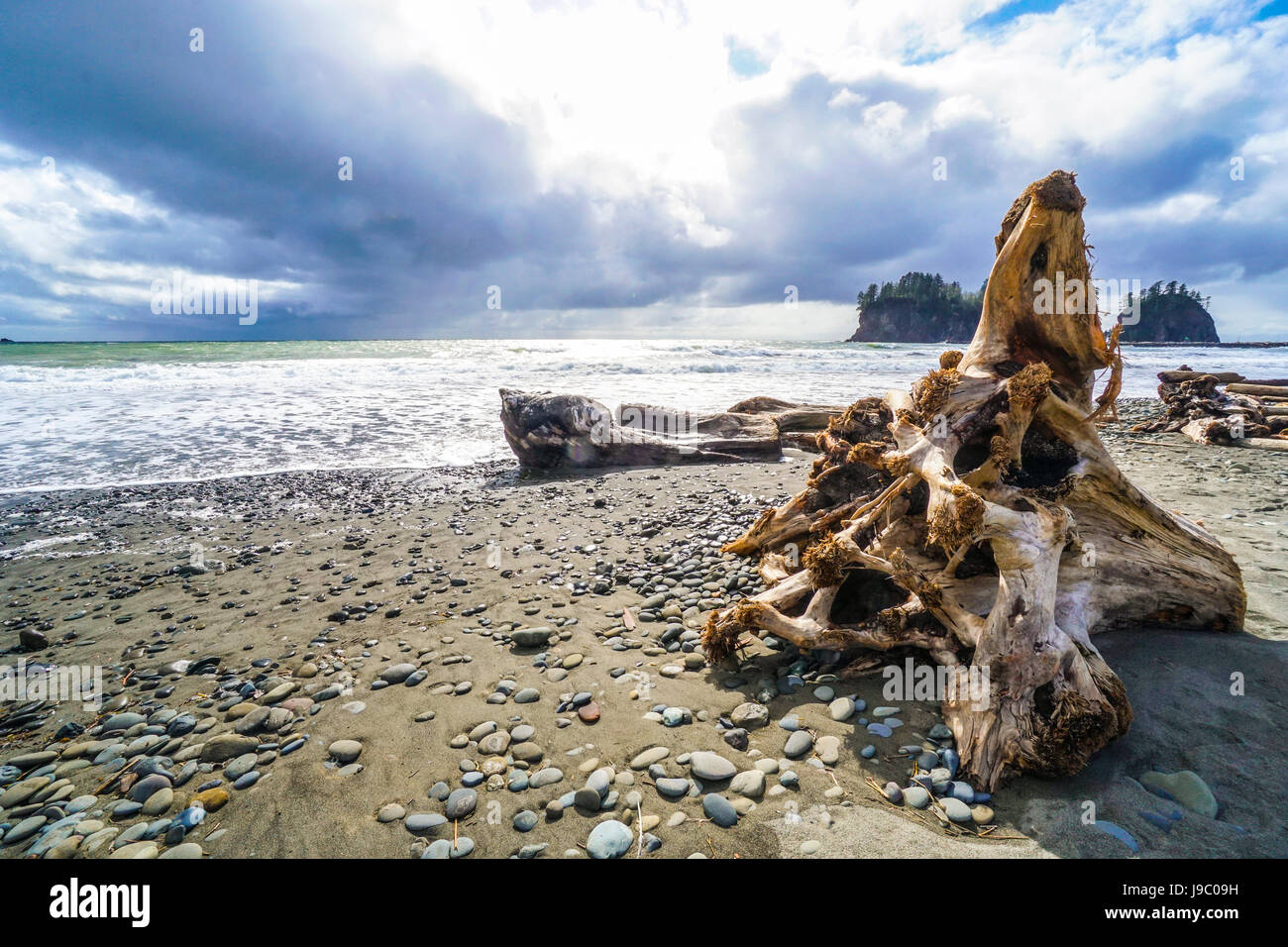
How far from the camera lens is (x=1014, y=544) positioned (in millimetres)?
3133

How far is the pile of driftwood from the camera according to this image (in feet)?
42.4

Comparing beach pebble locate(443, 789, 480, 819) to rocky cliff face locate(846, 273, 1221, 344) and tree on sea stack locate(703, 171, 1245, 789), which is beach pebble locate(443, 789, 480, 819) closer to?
tree on sea stack locate(703, 171, 1245, 789)

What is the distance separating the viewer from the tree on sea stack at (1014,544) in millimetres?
2951

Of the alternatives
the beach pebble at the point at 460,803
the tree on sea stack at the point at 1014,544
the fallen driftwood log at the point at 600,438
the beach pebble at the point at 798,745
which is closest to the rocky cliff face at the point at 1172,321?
the fallen driftwood log at the point at 600,438

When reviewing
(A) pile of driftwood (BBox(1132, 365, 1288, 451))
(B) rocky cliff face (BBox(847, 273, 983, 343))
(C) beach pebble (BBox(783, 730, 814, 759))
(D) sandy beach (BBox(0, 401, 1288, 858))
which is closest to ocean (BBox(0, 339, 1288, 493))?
(D) sandy beach (BBox(0, 401, 1288, 858))

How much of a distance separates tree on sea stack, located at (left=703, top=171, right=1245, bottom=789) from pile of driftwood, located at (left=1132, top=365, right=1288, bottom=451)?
1329cm

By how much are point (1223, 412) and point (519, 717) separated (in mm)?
19854

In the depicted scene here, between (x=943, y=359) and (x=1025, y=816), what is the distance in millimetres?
3355

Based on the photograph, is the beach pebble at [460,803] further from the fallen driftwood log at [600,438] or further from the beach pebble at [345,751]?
the fallen driftwood log at [600,438]
